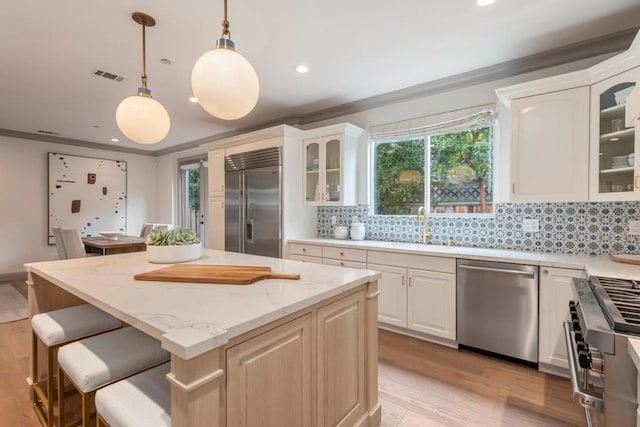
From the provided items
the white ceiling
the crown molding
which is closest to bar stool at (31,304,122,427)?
the white ceiling

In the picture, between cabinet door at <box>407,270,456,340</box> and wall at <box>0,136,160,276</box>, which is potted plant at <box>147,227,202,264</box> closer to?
cabinet door at <box>407,270,456,340</box>

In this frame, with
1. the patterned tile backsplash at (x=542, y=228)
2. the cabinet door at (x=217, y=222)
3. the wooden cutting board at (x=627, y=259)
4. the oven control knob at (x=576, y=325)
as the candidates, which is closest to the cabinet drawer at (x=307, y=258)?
the patterned tile backsplash at (x=542, y=228)

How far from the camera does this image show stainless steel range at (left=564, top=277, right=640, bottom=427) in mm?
986

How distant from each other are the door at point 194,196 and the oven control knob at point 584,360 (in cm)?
597

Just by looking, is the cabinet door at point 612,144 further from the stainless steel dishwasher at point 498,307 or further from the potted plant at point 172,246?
the potted plant at point 172,246

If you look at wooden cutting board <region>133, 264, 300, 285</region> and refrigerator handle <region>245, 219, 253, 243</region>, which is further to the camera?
refrigerator handle <region>245, 219, 253, 243</region>

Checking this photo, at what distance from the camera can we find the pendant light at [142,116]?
203 cm

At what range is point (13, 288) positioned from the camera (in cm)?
474

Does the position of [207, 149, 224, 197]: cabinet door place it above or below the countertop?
above

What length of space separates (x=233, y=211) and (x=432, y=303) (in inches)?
113

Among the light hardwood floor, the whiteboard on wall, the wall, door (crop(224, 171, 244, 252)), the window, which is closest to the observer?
the light hardwood floor

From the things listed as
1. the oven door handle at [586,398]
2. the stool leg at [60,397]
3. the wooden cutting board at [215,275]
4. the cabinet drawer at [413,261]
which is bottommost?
the stool leg at [60,397]

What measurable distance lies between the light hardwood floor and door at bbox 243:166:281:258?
6.24 ft

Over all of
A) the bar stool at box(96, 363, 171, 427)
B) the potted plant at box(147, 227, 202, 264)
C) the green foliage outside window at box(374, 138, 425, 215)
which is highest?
the green foliage outside window at box(374, 138, 425, 215)
